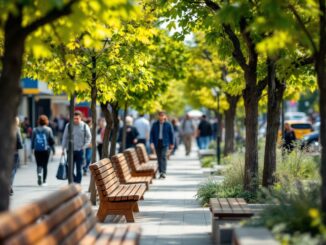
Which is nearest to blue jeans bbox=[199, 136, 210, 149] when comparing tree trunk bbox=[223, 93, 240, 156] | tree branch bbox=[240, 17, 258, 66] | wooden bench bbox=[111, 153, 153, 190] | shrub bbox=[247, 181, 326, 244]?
tree trunk bbox=[223, 93, 240, 156]

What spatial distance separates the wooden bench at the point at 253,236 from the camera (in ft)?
27.1

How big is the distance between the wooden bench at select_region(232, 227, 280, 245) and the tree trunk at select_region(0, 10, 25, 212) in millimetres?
A: 2273

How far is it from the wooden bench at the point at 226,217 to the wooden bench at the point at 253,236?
1.04 meters

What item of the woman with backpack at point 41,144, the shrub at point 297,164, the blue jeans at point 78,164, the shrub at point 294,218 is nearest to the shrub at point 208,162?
the woman with backpack at point 41,144

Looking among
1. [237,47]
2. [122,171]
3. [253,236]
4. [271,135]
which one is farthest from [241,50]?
[253,236]

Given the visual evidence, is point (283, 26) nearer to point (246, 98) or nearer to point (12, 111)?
point (12, 111)

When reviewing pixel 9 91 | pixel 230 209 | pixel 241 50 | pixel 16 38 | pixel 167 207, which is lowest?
pixel 167 207

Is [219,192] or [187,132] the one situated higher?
[187,132]

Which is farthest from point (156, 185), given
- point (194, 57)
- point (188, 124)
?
point (188, 124)

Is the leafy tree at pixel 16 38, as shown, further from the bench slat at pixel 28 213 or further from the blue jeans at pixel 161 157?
the blue jeans at pixel 161 157

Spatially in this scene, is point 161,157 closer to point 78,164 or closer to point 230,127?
point 78,164

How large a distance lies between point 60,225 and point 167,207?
28.6 ft

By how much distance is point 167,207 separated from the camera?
54.3 ft

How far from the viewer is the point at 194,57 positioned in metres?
35.1
